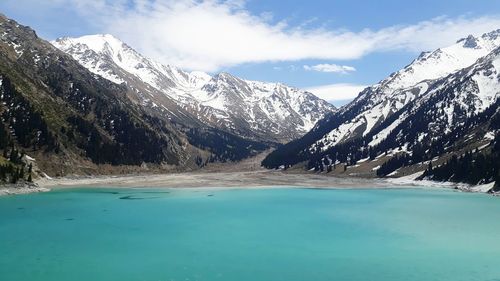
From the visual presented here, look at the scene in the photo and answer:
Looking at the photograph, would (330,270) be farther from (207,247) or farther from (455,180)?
(455,180)

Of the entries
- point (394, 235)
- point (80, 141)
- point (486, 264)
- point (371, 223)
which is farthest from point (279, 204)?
point (80, 141)

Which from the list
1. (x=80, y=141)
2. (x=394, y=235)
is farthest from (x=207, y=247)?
(x=80, y=141)

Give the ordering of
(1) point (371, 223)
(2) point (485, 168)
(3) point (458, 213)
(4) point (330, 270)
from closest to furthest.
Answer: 1. (4) point (330, 270)
2. (1) point (371, 223)
3. (3) point (458, 213)
4. (2) point (485, 168)

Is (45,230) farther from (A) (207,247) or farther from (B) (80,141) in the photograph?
(B) (80,141)

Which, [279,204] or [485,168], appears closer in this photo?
[279,204]

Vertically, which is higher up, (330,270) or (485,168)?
(485,168)

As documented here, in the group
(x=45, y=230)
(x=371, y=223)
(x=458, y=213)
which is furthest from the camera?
(x=458, y=213)
